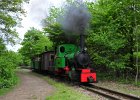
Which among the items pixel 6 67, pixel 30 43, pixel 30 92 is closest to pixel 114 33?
pixel 6 67

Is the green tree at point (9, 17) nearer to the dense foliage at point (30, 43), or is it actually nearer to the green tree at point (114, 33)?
the green tree at point (114, 33)

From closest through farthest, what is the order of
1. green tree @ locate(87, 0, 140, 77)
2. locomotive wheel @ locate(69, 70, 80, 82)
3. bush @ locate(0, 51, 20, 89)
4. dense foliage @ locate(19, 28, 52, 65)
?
bush @ locate(0, 51, 20, 89) → locomotive wheel @ locate(69, 70, 80, 82) → green tree @ locate(87, 0, 140, 77) → dense foliage @ locate(19, 28, 52, 65)

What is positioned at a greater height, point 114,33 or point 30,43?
point 30,43

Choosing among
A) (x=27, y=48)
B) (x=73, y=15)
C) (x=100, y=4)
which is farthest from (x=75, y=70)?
(x=27, y=48)

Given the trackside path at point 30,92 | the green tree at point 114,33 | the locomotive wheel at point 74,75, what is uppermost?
the green tree at point 114,33

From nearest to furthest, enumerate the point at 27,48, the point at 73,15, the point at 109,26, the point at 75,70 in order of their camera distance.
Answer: the point at 75,70 → the point at 73,15 → the point at 109,26 → the point at 27,48

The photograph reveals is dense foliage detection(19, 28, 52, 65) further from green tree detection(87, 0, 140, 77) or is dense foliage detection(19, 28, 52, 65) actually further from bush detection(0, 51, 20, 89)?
bush detection(0, 51, 20, 89)

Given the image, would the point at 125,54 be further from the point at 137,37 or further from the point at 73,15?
the point at 73,15

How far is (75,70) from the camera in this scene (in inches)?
820

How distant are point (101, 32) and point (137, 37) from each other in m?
2.79

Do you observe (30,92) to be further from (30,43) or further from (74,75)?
(30,43)

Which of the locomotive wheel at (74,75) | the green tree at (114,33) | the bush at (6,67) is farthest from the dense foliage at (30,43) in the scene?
the locomotive wheel at (74,75)

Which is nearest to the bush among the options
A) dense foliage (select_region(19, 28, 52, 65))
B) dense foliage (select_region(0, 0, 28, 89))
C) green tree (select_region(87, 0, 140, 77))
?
dense foliage (select_region(0, 0, 28, 89))

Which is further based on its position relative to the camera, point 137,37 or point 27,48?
point 27,48
